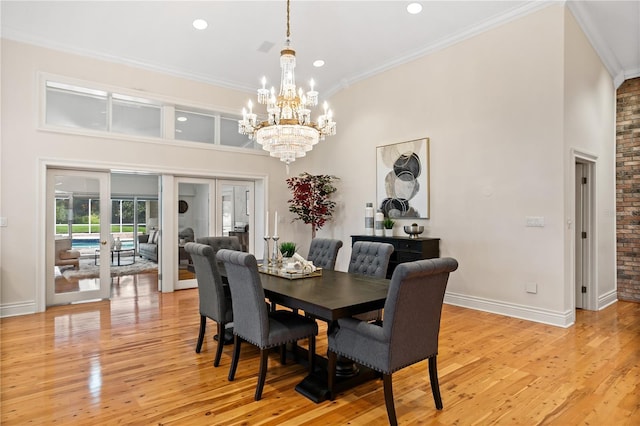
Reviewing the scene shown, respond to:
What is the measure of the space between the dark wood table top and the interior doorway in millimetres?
3551

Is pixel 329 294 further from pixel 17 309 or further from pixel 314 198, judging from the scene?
pixel 17 309

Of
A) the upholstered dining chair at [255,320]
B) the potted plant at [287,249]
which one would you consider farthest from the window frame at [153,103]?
the upholstered dining chair at [255,320]

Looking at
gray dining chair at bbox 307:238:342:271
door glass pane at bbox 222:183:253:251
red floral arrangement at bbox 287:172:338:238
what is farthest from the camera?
door glass pane at bbox 222:183:253:251

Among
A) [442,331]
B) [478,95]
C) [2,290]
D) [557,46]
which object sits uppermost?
[557,46]

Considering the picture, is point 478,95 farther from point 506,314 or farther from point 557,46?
point 506,314

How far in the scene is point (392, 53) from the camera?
5.74 metres

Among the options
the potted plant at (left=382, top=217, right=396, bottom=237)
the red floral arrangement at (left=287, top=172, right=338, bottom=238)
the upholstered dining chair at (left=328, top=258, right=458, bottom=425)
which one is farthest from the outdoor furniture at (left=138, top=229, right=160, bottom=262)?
the upholstered dining chair at (left=328, top=258, right=458, bottom=425)

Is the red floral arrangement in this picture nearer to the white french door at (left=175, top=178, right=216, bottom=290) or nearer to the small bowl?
the white french door at (left=175, top=178, right=216, bottom=290)

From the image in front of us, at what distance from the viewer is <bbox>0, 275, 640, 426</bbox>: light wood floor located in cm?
239

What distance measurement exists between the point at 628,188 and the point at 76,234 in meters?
8.19

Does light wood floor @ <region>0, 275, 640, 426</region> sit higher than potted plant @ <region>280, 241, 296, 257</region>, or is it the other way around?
potted plant @ <region>280, 241, 296, 257</region>

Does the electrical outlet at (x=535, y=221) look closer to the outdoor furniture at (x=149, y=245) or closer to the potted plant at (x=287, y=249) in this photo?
the potted plant at (x=287, y=249)

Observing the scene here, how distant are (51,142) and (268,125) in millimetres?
3483

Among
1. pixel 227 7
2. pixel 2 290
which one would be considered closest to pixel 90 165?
pixel 2 290
